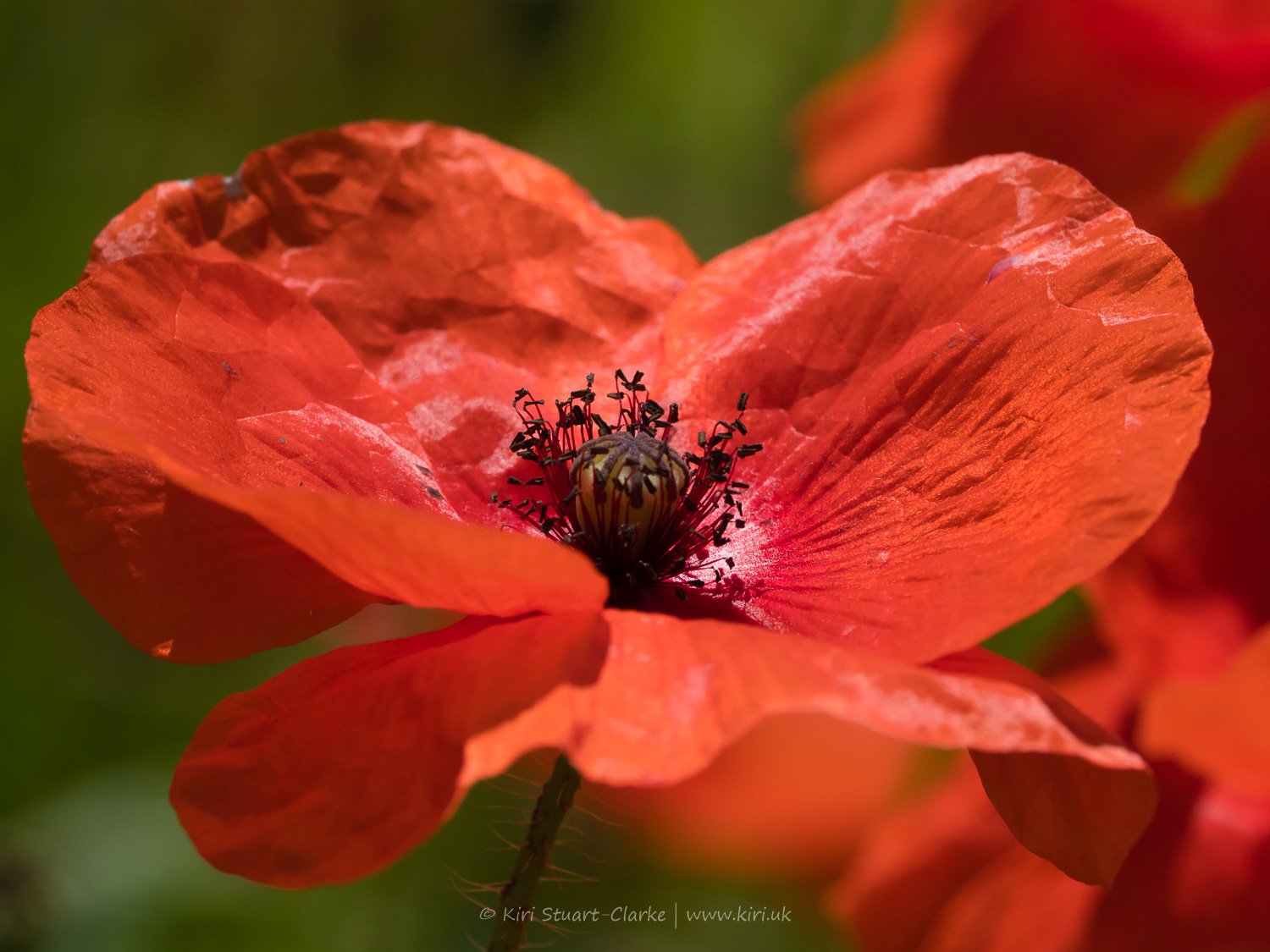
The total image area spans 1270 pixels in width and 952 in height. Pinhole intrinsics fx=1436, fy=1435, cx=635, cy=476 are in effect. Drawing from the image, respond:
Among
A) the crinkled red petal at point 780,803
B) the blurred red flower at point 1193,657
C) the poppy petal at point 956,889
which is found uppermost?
the blurred red flower at point 1193,657

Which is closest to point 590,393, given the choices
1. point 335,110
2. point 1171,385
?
point 1171,385

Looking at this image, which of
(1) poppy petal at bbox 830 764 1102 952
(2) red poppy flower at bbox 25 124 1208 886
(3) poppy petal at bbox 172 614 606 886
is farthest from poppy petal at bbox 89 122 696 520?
(1) poppy petal at bbox 830 764 1102 952

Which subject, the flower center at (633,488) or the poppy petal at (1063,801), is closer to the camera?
the poppy petal at (1063,801)

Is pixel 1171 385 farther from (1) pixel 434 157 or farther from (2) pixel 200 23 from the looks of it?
(2) pixel 200 23

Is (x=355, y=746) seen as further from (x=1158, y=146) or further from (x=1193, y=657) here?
(x=1158, y=146)

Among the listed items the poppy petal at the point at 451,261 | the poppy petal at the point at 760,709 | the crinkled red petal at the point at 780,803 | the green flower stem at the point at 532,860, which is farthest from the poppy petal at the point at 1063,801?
the crinkled red petal at the point at 780,803

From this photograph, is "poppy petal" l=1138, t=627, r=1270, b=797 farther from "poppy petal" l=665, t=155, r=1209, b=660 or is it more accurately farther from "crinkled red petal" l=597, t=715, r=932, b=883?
"crinkled red petal" l=597, t=715, r=932, b=883

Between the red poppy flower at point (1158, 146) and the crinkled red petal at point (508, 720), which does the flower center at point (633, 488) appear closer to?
the crinkled red petal at point (508, 720)

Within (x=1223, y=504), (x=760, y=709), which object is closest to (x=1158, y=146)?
(x=1223, y=504)
